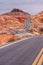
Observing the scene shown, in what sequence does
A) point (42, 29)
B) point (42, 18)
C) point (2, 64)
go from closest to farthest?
point (2, 64) → point (42, 29) → point (42, 18)

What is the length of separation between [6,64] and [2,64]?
20 cm

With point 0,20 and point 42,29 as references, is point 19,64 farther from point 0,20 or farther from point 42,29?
point 0,20

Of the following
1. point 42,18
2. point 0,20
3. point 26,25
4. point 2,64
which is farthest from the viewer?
point 42,18

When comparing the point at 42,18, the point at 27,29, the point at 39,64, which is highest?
the point at 39,64

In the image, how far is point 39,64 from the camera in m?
11.9

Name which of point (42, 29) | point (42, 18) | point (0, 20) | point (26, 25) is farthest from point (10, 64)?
point (42, 18)

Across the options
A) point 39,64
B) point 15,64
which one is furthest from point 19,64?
point 39,64

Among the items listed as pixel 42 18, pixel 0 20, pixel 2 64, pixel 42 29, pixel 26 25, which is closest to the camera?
pixel 2 64

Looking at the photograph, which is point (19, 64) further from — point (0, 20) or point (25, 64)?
point (0, 20)

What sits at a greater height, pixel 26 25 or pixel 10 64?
pixel 10 64

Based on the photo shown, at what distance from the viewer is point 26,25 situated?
91688 mm

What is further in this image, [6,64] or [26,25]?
[26,25]

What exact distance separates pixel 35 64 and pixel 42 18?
184 metres

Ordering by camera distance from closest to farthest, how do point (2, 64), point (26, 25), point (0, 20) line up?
point (2, 64), point (26, 25), point (0, 20)
